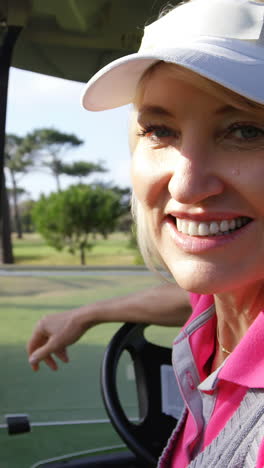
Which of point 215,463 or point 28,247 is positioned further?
point 28,247

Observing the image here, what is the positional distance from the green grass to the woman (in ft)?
49.3

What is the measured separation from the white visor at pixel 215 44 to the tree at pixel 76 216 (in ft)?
52.5

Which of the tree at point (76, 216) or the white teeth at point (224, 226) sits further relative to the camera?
the tree at point (76, 216)

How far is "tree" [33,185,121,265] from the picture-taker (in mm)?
17344

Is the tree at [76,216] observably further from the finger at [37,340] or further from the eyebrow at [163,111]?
the eyebrow at [163,111]

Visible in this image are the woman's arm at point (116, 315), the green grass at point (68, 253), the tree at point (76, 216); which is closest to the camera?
the woman's arm at point (116, 315)

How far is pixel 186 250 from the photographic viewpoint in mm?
990

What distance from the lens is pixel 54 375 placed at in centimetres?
285

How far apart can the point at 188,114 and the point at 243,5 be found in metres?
0.17

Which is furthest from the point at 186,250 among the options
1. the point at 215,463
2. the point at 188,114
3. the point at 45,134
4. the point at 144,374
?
the point at 45,134

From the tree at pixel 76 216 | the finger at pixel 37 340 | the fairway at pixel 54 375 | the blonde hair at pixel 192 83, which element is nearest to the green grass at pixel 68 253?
the tree at pixel 76 216

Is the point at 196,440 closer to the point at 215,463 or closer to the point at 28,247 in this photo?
the point at 215,463

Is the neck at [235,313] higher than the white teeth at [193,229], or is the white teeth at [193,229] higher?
the white teeth at [193,229]

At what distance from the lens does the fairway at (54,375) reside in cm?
215
